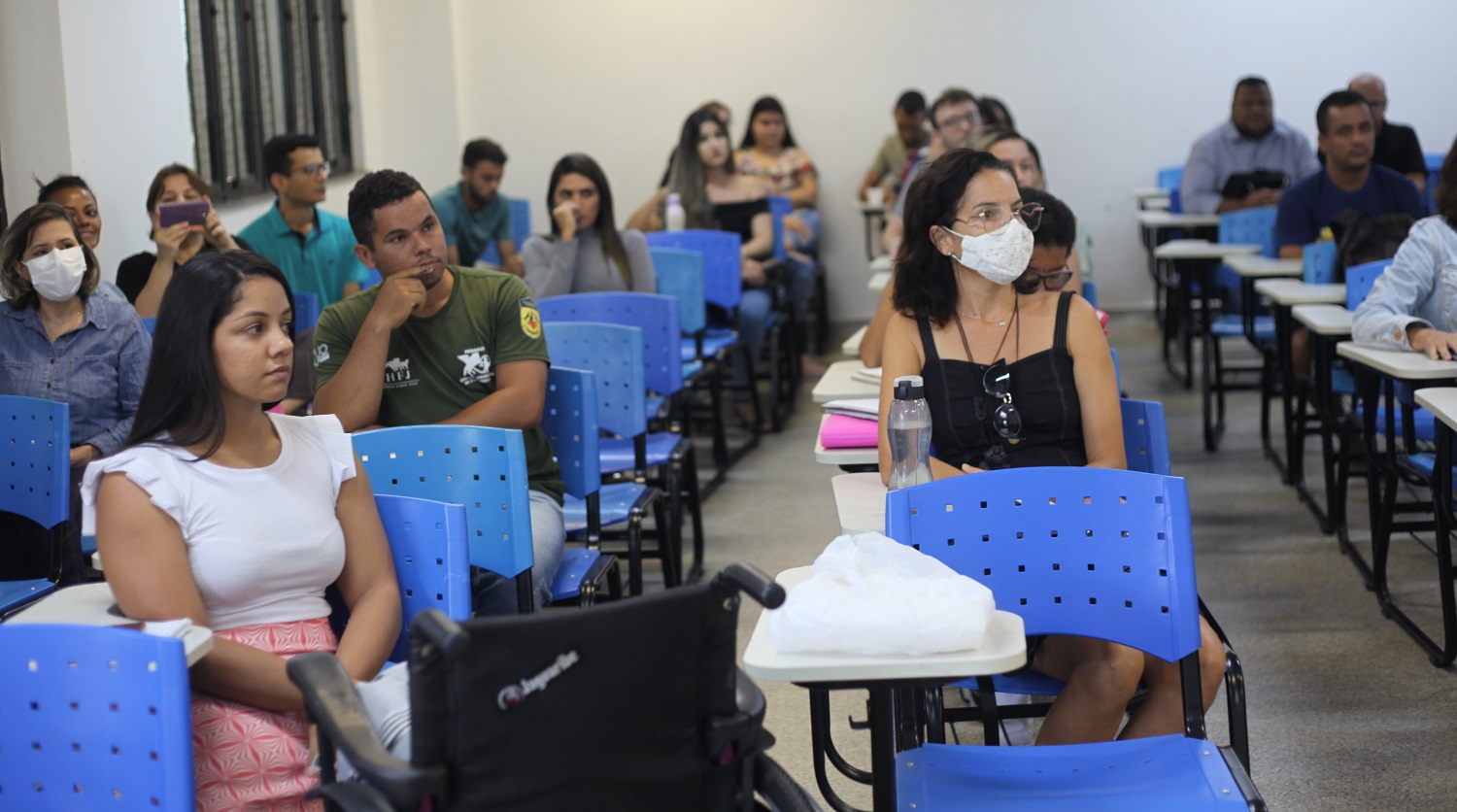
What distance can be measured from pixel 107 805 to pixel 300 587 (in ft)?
1.63

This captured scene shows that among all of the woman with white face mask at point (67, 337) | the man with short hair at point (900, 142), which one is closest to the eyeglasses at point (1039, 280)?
the woman with white face mask at point (67, 337)

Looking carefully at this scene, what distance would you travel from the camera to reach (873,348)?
11.3 feet

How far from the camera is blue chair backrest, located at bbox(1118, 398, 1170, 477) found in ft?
8.32

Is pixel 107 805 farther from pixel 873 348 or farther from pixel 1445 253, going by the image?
pixel 1445 253

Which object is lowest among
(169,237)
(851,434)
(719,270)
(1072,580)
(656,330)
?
(1072,580)

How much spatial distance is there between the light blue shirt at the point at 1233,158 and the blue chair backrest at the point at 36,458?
5498 mm

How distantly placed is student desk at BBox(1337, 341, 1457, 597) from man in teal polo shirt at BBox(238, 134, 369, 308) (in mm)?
3340

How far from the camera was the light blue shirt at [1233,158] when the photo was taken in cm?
687

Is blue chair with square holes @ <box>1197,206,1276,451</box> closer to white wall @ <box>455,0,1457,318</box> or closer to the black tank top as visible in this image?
the black tank top

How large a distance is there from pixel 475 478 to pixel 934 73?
6839mm

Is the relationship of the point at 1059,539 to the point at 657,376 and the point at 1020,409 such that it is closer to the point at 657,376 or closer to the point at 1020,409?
the point at 1020,409

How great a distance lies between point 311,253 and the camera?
5004mm

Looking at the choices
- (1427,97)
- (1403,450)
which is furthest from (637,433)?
(1427,97)

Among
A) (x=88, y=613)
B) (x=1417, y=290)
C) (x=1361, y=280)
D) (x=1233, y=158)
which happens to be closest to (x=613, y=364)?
(x=88, y=613)
